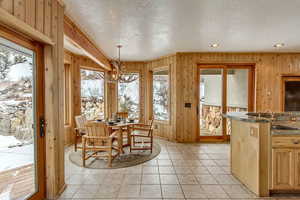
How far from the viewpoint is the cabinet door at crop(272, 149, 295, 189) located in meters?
2.30

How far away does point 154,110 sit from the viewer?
238 inches

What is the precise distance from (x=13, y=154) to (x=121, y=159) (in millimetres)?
2103

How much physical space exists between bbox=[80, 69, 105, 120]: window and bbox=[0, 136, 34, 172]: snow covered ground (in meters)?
3.37

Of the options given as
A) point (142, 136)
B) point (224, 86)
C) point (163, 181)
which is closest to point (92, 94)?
point (142, 136)

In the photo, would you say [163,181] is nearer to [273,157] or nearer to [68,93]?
[273,157]

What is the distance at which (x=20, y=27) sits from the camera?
1575mm

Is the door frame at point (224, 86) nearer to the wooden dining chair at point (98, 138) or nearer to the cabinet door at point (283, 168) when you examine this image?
the cabinet door at point (283, 168)

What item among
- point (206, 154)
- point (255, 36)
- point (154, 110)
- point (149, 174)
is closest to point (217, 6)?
point (255, 36)

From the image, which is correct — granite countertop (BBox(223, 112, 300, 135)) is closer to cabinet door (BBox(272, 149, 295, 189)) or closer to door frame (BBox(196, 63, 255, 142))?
cabinet door (BBox(272, 149, 295, 189))

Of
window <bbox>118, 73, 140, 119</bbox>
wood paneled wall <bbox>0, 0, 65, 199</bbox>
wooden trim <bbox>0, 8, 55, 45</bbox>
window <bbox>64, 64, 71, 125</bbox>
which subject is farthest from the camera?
window <bbox>118, 73, 140, 119</bbox>

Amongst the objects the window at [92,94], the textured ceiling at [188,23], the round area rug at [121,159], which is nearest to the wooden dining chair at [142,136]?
the round area rug at [121,159]

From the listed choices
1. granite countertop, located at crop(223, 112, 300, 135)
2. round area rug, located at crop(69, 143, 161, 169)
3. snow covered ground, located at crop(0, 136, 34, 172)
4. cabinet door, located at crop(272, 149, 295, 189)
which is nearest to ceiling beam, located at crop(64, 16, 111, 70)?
snow covered ground, located at crop(0, 136, 34, 172)

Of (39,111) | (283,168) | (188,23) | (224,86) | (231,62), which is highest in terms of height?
(188,23)

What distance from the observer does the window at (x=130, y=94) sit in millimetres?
6375
